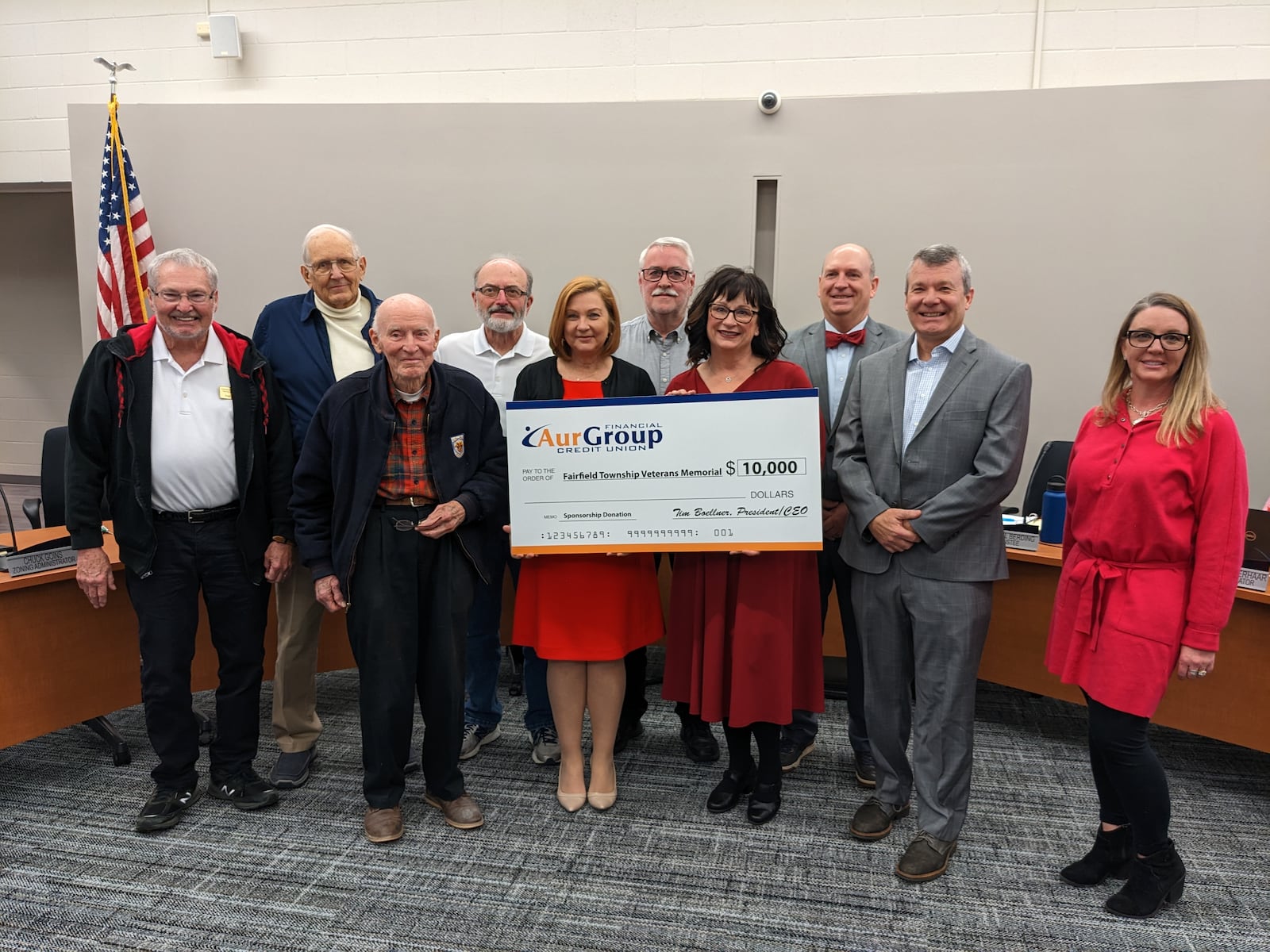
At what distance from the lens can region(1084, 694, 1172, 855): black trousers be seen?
201cm

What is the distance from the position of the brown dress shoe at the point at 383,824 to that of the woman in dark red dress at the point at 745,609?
0.91m

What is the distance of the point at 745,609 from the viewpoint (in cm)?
235

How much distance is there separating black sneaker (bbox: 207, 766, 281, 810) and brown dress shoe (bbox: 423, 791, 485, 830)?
0.55 m

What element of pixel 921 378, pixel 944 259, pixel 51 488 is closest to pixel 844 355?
pixel 921 378

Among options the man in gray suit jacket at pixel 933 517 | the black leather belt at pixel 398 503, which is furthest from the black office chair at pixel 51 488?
the man in gray suit jacket at pixel 933 517

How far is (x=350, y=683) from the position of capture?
12.3 feet

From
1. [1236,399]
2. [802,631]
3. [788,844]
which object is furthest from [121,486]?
[1236,399]

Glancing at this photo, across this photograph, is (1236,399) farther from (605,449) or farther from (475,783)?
(475,783)

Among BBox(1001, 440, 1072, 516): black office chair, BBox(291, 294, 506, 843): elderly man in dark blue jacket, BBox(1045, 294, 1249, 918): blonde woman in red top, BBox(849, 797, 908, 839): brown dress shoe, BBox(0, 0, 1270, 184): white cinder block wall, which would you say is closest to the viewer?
BBox(1045, 294, 1249, 918): blonde woman in red top

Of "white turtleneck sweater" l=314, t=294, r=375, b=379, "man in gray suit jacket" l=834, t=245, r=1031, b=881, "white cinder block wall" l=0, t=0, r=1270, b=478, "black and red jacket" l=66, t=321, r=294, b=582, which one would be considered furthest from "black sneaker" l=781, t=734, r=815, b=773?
"white cinder block wall" l=0, t=0, r=1270, b=478

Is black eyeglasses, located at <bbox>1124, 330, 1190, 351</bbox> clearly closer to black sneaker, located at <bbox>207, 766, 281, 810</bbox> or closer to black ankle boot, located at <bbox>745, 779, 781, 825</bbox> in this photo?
black ankle boot, located at <bbox>745, 779, 781, 825</bbox>

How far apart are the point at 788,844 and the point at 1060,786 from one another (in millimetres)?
1119

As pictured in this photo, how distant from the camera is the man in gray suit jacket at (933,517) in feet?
6.95

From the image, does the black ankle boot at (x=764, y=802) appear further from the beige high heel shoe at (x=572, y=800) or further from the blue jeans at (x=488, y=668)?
the blue jeans at (x=488, y=668)
